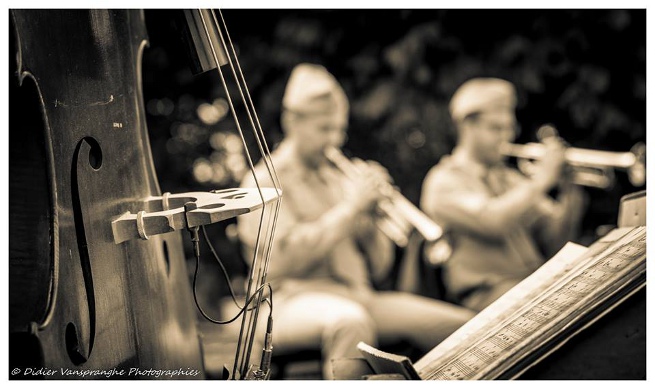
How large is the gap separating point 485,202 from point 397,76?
1160mm

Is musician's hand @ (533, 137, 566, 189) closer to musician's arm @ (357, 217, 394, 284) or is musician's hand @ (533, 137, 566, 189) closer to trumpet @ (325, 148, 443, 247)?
trumpet @ (325, 148, 443, 247)

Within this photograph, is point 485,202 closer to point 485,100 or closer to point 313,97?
point 485,100

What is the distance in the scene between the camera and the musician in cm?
267

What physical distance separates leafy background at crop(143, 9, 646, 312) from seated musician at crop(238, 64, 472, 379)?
3.60ft

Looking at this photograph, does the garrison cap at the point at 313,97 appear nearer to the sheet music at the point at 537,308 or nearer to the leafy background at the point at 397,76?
the leafy background at the point at 397,76

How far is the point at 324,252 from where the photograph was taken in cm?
Result: 228

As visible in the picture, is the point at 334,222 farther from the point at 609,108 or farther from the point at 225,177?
the point at 609,108

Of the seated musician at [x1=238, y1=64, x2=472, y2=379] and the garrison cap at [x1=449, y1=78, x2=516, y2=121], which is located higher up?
the garrison cap at [x1=449, y1=78, x2=516, y2=121]

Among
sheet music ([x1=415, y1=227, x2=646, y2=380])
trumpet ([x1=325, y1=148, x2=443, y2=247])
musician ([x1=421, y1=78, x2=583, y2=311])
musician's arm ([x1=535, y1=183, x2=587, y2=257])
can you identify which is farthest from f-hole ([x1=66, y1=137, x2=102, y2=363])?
musician's arm ([x1=535, y1=183, x2=587, y2=257])

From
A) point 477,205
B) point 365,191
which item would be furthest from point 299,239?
point 477,205

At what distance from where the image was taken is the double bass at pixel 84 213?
3.19 feet

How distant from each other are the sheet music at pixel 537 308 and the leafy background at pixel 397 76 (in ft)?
8.18

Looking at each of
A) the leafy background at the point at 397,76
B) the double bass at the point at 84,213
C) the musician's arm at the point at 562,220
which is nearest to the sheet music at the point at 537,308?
the double bass at the point at 84,213
